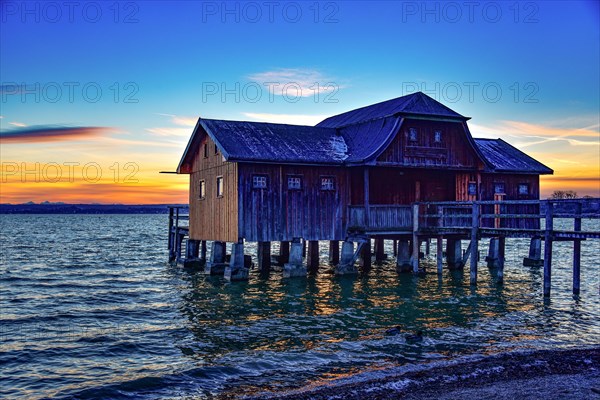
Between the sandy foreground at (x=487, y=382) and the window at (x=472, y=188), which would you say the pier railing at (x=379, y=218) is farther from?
the sandy foreground at (x=487, y=382)

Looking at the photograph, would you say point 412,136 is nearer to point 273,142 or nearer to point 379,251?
point 273,142

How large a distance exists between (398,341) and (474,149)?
52.2 feet

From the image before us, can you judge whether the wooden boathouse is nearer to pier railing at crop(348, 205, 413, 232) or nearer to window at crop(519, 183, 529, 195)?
pier railing at crop(348, 205, 413, 232)

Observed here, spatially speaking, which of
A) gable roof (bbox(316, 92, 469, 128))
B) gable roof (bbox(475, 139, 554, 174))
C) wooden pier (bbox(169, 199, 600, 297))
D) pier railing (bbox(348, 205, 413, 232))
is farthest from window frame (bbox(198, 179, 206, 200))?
gable roof (bbox(475, 139, 554, 174))

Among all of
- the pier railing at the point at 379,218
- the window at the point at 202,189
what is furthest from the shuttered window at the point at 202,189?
the pier railing at the point at 379,218

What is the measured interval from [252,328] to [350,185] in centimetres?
1233

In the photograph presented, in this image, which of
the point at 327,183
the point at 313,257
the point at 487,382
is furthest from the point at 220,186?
the point at 487,382

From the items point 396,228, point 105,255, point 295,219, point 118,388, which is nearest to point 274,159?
point 295,219

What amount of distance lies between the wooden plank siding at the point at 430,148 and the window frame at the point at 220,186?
7.63 metres

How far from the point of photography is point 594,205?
20438 millimetres

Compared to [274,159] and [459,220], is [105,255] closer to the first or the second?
[274,159]

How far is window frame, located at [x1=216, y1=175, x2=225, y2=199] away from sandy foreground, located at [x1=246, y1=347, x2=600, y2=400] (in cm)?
1638

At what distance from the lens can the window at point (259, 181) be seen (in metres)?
25.8

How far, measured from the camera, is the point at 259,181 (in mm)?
Result: 25891
